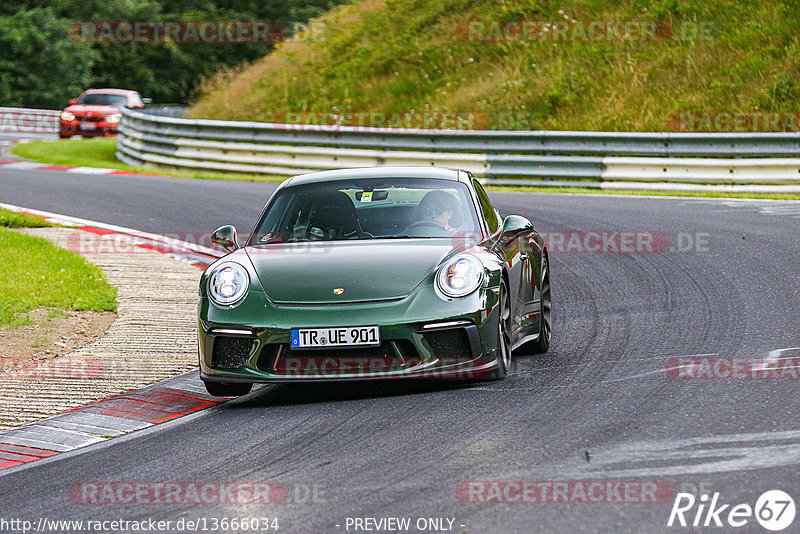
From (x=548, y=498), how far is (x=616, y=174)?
49.5ft

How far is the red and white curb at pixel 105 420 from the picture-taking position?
240 inches

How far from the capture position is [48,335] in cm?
874

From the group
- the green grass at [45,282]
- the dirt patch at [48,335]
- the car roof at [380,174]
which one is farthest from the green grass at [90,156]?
the car roof at [380,174]

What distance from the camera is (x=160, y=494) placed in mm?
4996

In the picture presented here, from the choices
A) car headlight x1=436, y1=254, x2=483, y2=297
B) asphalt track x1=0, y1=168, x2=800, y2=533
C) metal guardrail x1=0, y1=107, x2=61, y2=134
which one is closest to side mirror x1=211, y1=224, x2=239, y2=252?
asphalt track x1=0, y1=168, x2=800, y2=533

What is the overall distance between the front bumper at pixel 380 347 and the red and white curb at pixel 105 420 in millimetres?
483

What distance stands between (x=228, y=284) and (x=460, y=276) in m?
1.35

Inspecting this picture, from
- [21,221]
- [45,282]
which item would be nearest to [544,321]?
[45,282]

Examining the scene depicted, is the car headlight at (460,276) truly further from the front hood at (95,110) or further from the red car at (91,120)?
the front hood at (95,110)

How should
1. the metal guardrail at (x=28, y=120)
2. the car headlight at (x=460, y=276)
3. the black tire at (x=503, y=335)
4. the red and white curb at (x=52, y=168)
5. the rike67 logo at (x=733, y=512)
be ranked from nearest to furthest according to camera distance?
1. the rike67 logo at (x=733, y=512)
2. the car headlight at (x=460, y=276)
3. the black tire at (x=503, y=335)
4. the red and white curb at (x=52, y=168)
5. the metal guardrail at (x=28, y=120)

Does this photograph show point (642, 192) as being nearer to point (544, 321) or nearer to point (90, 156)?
point (544, 321)

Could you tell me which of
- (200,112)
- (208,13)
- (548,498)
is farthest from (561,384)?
(208,13)

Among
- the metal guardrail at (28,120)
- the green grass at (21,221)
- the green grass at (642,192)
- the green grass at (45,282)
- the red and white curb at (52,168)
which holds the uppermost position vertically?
the green grass at (45,282)

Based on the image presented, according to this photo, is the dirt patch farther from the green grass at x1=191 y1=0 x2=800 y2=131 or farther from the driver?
the green grass at x1=191 y1=0 x2=800 y2=131
